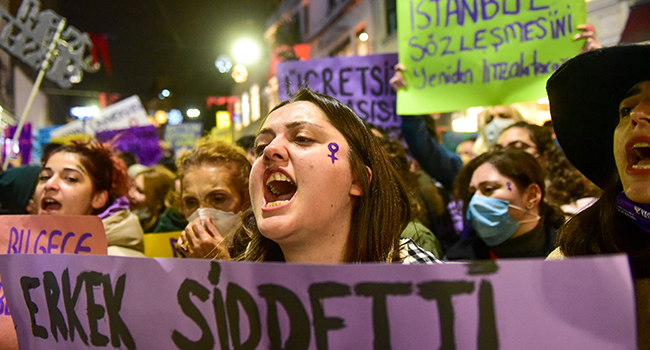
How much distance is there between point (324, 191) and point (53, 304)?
2.70 ft

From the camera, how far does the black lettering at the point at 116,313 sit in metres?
1.16

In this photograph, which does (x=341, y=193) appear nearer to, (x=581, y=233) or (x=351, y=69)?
(x=581, y=233)

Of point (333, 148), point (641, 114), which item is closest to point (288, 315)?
point (333, 148)

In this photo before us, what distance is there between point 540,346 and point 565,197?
→ 2.66 m

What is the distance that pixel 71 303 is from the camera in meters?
1.24

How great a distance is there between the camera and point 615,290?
2.65ft

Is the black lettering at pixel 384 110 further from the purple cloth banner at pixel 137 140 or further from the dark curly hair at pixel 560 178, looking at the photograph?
the purple cloth banner at pixel 137 140

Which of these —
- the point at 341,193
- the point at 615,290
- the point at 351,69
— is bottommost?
the point at 615,290

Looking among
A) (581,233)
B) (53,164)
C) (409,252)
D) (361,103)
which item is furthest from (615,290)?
(361,103)

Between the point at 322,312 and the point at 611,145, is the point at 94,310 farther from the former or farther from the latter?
the point at 611,145

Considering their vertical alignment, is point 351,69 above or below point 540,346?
above

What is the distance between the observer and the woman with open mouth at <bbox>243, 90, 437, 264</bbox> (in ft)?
4.51

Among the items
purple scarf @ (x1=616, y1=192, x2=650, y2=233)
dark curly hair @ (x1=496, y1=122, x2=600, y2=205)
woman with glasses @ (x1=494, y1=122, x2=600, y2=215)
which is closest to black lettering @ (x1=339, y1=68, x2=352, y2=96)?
woman with glasses @ (x1=494, y1=122, x2=600, y2=215)

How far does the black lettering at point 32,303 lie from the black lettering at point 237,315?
2.12ft
